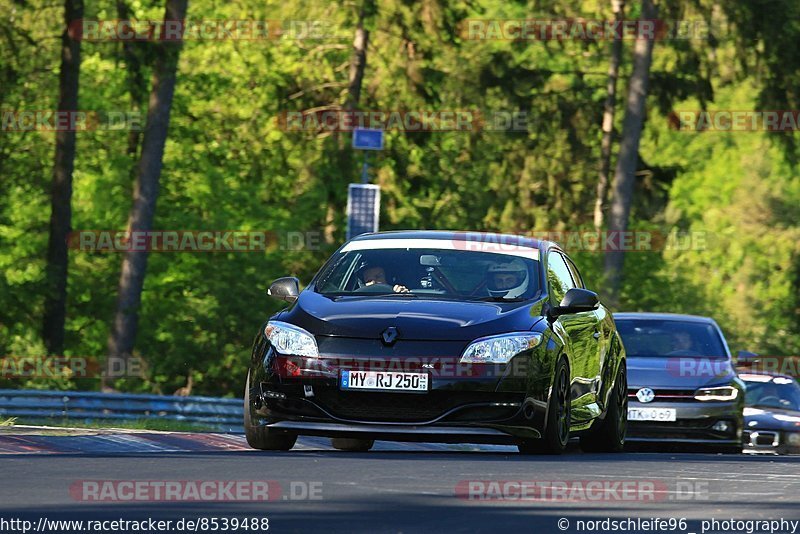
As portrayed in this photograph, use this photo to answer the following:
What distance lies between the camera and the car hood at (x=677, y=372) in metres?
19.6

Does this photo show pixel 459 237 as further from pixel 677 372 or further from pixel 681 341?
pixel 681 341

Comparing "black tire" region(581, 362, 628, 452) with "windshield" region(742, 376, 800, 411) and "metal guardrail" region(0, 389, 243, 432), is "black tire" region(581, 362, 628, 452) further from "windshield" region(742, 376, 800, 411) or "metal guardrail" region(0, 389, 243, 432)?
"windshield" region(742, 376, 800, 411)

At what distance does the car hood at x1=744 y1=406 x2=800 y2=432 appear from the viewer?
2391 cm

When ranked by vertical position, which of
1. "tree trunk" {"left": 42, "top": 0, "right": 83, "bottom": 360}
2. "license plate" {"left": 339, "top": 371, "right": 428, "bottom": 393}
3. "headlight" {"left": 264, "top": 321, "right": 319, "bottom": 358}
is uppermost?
"headlight" {"left": 264, "top": 321, "right": 319, "bottom": 358}

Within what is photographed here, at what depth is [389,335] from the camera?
13.2m

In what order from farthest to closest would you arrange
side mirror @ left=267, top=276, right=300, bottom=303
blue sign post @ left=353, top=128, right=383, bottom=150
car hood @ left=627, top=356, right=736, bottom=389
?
1. blue sign post @ left=353, top=128, right=383, bottom=150
2. car hood @ left=627, top=356, right=736, bottom=389
3. side mirror @ left=267, top=276, right=300, bottom=303

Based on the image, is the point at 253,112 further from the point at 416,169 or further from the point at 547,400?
the point at 547,400

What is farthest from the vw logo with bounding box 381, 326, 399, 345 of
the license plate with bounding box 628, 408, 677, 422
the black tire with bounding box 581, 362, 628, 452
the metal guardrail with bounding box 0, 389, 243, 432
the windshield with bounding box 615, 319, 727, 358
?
the metal guardrail with bounding box 0, 389, 243, 432

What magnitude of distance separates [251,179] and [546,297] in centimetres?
3755

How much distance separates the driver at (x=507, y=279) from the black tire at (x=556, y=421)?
2.18 feet

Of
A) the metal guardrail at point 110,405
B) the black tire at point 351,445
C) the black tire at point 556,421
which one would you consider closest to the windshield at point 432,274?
the black tire at point 556,421

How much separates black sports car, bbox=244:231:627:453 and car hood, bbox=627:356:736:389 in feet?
16.3

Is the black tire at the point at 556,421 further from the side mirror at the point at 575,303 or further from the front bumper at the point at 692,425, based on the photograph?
the front bumper at the point at 692,425

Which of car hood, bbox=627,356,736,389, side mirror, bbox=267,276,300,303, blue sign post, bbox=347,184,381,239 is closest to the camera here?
side mirror, bbox=267,276,300,303
